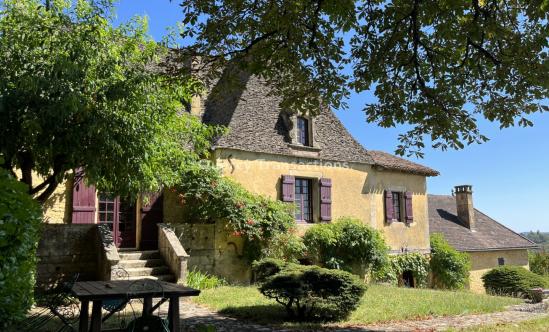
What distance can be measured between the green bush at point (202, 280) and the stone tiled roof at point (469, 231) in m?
14.7

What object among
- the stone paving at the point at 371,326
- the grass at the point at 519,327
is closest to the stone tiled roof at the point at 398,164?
the stone paving at the point at 371,326

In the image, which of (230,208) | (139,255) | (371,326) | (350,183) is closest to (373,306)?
(371,326)

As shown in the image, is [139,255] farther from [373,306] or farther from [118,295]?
[118,295]

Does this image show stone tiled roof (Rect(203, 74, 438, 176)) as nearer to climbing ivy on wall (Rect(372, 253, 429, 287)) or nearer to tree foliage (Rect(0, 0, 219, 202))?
climbing ivy on wall (Rect(372, 253, 429, 287))

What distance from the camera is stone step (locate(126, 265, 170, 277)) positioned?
11047mm

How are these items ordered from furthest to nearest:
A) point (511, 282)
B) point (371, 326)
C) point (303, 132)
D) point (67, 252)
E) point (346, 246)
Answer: point (511, 282), point (303, 132), point (346, 246), point (67, 252), point (371, 326)

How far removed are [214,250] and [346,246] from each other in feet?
16.7

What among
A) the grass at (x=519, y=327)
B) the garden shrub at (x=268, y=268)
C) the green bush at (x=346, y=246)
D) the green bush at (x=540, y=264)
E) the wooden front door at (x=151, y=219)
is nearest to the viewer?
the grass at (x=519, y=327)

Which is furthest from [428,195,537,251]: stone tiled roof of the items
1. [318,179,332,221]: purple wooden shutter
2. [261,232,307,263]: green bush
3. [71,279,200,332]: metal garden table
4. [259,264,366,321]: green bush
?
[71,279,200,332]: metal garden table

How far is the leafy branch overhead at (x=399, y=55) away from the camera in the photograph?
6617 mm

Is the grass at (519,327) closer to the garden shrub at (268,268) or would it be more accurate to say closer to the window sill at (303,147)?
the garden shrub at (268,268)

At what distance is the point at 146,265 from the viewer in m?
11.8

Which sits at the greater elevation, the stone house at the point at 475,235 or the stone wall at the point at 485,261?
the stone house at the point at 475,235

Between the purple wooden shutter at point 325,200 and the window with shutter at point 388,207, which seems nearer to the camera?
→ the purple wooden shutter at point 325,200
